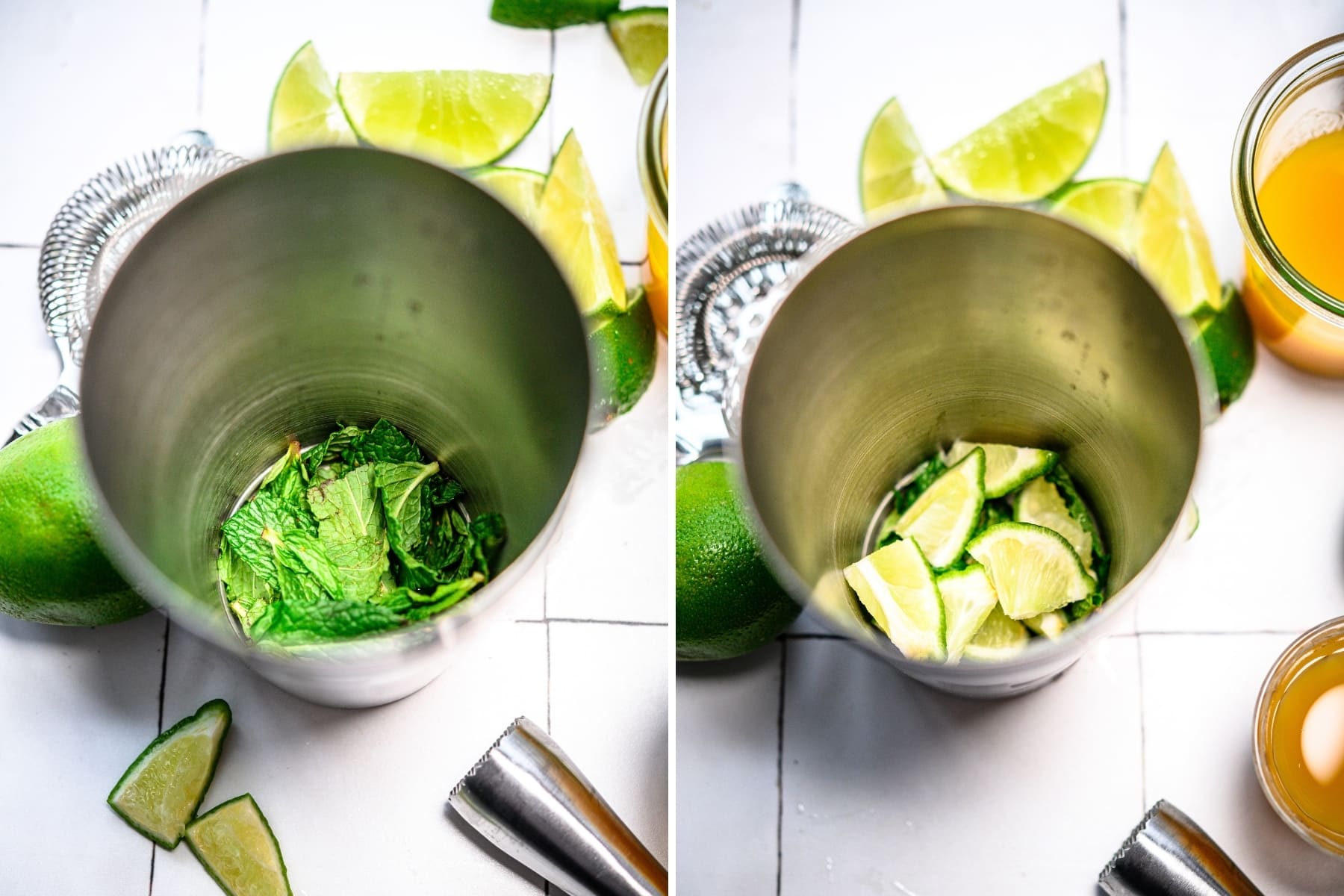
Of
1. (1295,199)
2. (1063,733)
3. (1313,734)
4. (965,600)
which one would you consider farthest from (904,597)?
(1295,199)

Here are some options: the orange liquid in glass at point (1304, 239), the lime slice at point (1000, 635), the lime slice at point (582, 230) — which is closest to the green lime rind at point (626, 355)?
the lime slice at point (582, 230)

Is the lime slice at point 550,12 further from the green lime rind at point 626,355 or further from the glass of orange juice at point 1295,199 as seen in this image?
the glass of orange juice at point 1295,199

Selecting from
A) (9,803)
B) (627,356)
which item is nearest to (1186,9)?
(627,356)

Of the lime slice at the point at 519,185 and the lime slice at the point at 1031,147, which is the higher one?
the lime slice at the point at 1031,147

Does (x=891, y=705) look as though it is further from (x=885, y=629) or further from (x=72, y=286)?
(x=72, y=286)

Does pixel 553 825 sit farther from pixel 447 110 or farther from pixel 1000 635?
pixel 447 110

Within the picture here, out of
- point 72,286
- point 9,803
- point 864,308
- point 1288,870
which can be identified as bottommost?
point 9,803
